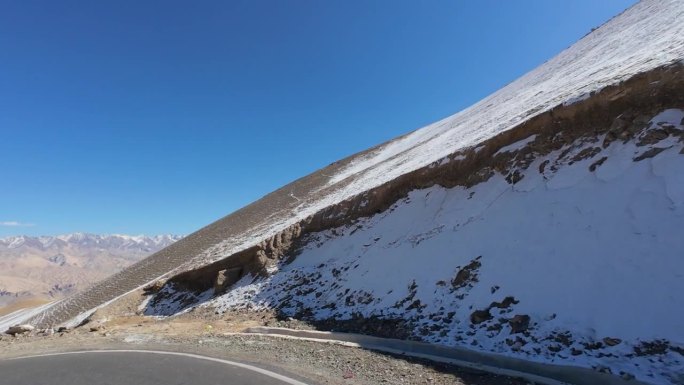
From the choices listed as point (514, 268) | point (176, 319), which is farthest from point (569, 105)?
point (176, 319)

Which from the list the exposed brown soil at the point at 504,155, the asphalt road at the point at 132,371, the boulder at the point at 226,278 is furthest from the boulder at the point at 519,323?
the boulder at the point at 226,278

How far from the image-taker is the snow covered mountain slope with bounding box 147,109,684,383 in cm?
622

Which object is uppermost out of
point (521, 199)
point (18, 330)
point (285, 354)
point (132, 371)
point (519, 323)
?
point (18, 330)

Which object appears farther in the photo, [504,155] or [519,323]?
[504,155]

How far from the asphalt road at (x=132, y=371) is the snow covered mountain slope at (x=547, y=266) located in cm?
378

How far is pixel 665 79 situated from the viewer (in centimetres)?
907

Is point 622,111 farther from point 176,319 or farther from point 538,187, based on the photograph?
point 176,319

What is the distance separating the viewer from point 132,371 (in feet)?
24.2

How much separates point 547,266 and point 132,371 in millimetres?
8357

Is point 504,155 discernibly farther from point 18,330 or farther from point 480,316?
point 18,330

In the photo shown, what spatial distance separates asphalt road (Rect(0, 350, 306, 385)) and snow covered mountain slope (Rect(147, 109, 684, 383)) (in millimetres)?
3776

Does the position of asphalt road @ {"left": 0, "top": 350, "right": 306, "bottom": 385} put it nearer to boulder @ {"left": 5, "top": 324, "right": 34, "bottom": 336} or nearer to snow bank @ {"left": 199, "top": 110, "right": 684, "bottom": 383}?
snow bank @ {"left": 199, "top": 110, "right": 684, "bottom": 383}

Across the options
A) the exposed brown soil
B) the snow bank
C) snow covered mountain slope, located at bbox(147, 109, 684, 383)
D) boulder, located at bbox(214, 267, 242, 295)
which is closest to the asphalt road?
snow covered mountain slope, located at bbox(147, 109, 684, 383)

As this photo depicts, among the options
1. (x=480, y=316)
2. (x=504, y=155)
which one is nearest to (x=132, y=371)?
(x=480, y=316)
